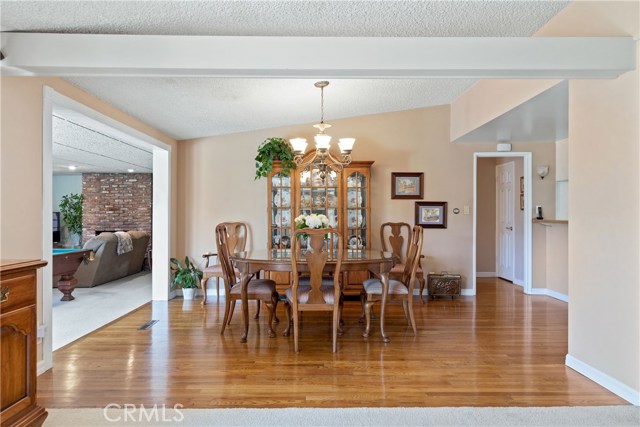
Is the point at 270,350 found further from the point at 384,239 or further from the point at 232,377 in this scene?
the point at 384,239

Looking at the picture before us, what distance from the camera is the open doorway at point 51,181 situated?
2.76 m

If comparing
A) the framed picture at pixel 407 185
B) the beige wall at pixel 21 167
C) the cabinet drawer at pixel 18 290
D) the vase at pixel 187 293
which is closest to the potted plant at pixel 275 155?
the framed picture at pixel 407 185

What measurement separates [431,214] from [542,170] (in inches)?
66.2

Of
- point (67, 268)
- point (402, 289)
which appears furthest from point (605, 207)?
point (67, 268)

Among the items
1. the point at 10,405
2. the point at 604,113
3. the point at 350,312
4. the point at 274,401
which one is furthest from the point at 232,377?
the point at 604,113

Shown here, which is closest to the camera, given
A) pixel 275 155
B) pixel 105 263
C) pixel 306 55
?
pixel 306 55

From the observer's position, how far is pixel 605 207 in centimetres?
251

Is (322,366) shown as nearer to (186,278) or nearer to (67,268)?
(186,278)

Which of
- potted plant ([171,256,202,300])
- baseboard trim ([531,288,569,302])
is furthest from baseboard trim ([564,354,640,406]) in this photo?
potted plant ([171,256,202,300])

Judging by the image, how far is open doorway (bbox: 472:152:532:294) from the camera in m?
5.62

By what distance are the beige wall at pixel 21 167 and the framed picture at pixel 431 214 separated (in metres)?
4.30

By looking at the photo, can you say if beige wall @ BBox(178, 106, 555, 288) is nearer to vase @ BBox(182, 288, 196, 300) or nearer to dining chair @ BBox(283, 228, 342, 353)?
vase @ BBox(182, 288, 196, 300)

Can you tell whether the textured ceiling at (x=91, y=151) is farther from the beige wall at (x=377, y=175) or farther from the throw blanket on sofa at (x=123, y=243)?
the throw blanket on sofa at (x=123, y=243)

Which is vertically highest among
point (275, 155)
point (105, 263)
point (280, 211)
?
point (275, 155)
